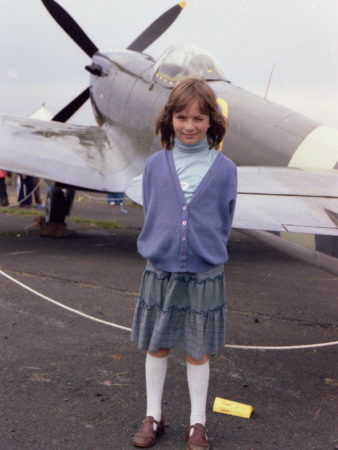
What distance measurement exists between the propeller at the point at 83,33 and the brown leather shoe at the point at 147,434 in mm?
9985

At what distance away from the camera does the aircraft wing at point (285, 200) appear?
2738mm

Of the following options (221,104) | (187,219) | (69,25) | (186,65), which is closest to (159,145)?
(186,65)

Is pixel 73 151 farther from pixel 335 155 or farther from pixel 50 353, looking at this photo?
pixel 50 353

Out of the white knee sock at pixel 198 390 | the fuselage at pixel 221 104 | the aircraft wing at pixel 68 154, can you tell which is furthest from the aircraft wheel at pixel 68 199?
the white knee sock at pixel 198 390

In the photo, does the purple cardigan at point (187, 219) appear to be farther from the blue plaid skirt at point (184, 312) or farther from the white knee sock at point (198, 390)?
the white knee sock at point (198, 390)

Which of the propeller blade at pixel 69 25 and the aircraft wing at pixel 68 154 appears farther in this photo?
the propeller blade at pixel 69 25

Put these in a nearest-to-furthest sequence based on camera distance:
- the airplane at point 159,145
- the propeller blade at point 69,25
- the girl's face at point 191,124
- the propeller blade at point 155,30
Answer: the girl's face at point 191,124 < the airplane at point 159,145 < the propeller blade at point 69,25 < the propeller blade at point 155,30

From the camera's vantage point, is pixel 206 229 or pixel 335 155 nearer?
pixel 206 229

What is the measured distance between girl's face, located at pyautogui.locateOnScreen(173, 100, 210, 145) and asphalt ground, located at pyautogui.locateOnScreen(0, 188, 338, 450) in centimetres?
143

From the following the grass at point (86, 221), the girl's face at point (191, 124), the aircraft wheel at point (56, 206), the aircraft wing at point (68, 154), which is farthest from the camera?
the grass at point (86, 221)

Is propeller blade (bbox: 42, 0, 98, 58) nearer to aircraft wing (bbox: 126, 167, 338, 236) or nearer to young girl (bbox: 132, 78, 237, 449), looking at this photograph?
aircraft wing (bbox: 126, 167, 338, 236)

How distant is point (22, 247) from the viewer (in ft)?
27.3

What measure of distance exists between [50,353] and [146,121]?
5757 millimetres

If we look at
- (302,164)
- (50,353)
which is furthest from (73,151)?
(50,353)
